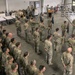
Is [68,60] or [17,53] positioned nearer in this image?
[68,60]

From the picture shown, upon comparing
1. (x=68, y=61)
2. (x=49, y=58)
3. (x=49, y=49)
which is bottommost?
(x=49, y=58)

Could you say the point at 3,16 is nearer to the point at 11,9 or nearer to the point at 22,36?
the point at 11,9

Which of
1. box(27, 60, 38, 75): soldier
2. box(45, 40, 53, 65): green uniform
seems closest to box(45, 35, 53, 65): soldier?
box(45, 40, 53, 65): green uniform

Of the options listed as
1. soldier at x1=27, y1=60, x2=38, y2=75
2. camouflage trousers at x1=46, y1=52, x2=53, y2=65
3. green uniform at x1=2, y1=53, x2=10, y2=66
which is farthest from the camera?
camouflage trousers at x1=46, y1=52, x2=53, y2=65

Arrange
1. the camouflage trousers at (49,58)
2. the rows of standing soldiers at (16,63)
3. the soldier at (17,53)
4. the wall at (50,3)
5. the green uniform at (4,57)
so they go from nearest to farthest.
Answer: the rows of standing soldiers at (16,63), the green uniform at (4,57), the soldier at (17,53), the camouflage trousers at (49,58), the wall at (50,3)

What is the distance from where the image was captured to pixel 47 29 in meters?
12.5

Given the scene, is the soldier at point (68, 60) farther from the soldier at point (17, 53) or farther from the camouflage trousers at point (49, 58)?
Result: the soldier at point (17, 53)

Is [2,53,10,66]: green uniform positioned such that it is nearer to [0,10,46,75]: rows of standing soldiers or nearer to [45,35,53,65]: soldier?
[0,10,46,75]: rows of standing soldiers

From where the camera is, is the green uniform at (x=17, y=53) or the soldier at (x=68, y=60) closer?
the soldier at (x=68, y=60)

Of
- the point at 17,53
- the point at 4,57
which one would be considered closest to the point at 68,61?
the point at 17,53

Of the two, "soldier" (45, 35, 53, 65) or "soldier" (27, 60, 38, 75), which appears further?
"soldier" (45, 35, 53, 65)

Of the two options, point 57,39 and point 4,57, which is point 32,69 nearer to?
point 4,57

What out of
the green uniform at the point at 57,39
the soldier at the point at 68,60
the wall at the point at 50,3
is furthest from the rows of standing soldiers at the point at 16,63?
the wall at the point at 50,3

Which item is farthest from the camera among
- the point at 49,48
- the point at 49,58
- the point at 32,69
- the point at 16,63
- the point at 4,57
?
the point at 49,58
